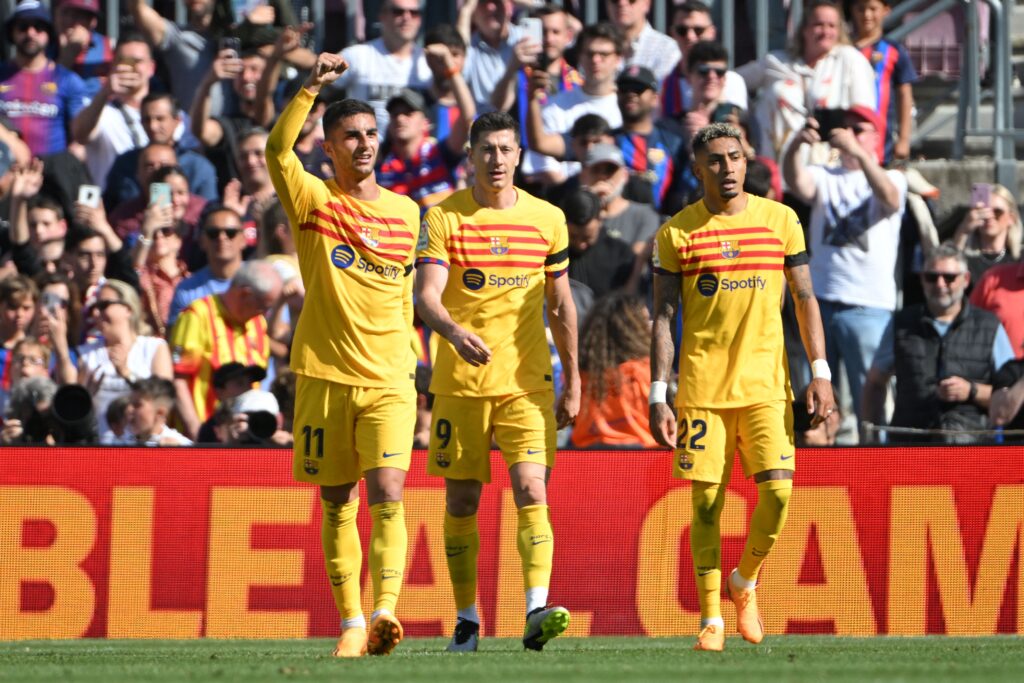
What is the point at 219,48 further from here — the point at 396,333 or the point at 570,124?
the point at 396,333

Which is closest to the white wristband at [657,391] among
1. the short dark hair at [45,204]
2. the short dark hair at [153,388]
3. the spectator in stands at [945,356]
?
the spectator in stands at [945,356]

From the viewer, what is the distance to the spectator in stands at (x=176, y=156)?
1412cm

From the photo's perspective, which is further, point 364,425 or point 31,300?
point 31,300

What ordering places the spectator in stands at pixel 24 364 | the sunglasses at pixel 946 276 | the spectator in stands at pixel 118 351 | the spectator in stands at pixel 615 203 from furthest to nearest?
the spectator in stands at pixel 615 203
the spectator in stands at pixel 118 351
the spectator in stands at pixel 24 364
the sunglasses at pixel 946 276

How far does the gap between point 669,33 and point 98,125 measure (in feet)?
16.9

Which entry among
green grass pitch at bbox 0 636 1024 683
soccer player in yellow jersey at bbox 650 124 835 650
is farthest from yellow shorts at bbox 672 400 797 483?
green grass pitch at bbox 0 636 1024 683

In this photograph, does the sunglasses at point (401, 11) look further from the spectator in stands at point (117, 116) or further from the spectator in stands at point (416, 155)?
the spectator in stands at point (117, 116)

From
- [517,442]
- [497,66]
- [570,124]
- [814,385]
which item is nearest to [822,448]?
[814,385]

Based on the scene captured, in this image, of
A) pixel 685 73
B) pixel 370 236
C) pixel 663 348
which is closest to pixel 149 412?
pixel 370 236

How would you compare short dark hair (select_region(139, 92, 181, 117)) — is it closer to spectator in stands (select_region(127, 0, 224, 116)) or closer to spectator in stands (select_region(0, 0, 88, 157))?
spectator in stands (select_region(127, 0, 224, 116))

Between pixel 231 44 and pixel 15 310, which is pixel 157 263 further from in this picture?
pixel 231 44

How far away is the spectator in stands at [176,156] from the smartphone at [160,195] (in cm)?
70

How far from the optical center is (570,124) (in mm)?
14320

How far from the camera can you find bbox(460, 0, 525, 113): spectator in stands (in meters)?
14.8
